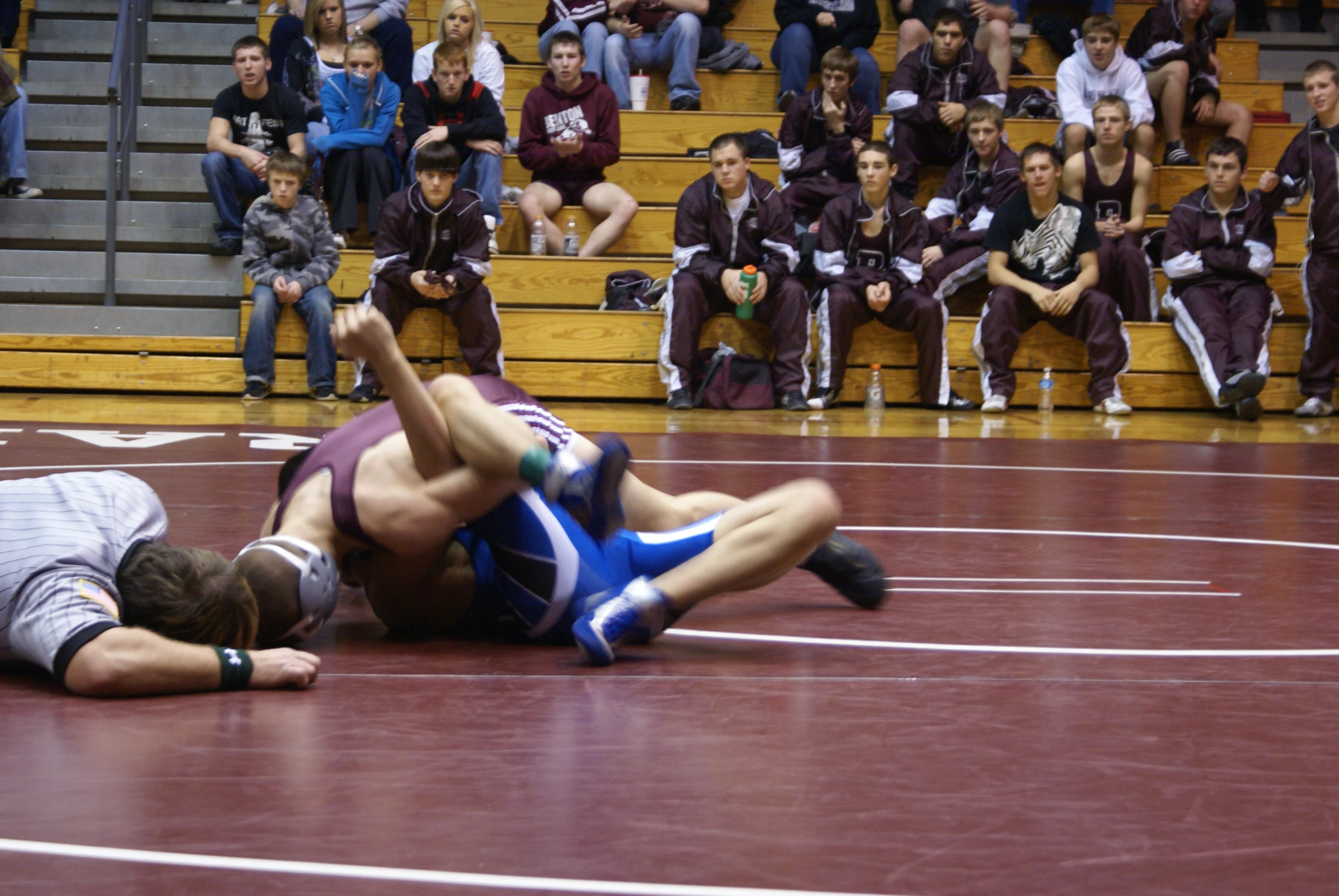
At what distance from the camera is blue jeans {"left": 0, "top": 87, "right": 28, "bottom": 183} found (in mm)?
8555

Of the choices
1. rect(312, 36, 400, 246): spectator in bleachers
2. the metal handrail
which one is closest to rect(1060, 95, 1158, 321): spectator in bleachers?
rect(312, 36, 400, 246): spectator in bleachers

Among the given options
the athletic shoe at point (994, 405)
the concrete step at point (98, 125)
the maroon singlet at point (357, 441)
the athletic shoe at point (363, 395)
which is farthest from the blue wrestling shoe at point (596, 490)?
the concrete step at point (98, 125)

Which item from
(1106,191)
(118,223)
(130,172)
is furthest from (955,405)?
(130,172)

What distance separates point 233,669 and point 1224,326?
6.51 meters

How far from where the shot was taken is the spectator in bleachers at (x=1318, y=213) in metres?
7.72

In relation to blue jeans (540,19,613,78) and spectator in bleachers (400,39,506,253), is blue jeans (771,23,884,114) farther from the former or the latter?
spectator in bleachers (400,39,506,253)

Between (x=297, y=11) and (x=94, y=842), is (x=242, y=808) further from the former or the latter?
(x=297, y=11)

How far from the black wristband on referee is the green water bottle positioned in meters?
5.38

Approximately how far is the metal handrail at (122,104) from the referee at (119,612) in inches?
236

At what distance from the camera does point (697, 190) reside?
7781 millimetres

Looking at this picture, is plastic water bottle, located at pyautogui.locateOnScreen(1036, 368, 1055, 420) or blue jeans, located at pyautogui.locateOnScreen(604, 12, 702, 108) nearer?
plastic water bottle, located at pyautogui.locateOnScreen(1036, 368, 1055, 420)

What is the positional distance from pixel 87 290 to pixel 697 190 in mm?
3550

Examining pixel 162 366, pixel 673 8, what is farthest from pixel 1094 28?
pixel 162 366

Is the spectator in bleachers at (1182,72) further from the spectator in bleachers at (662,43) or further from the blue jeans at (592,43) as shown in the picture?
the blue jeans at (592,43)
